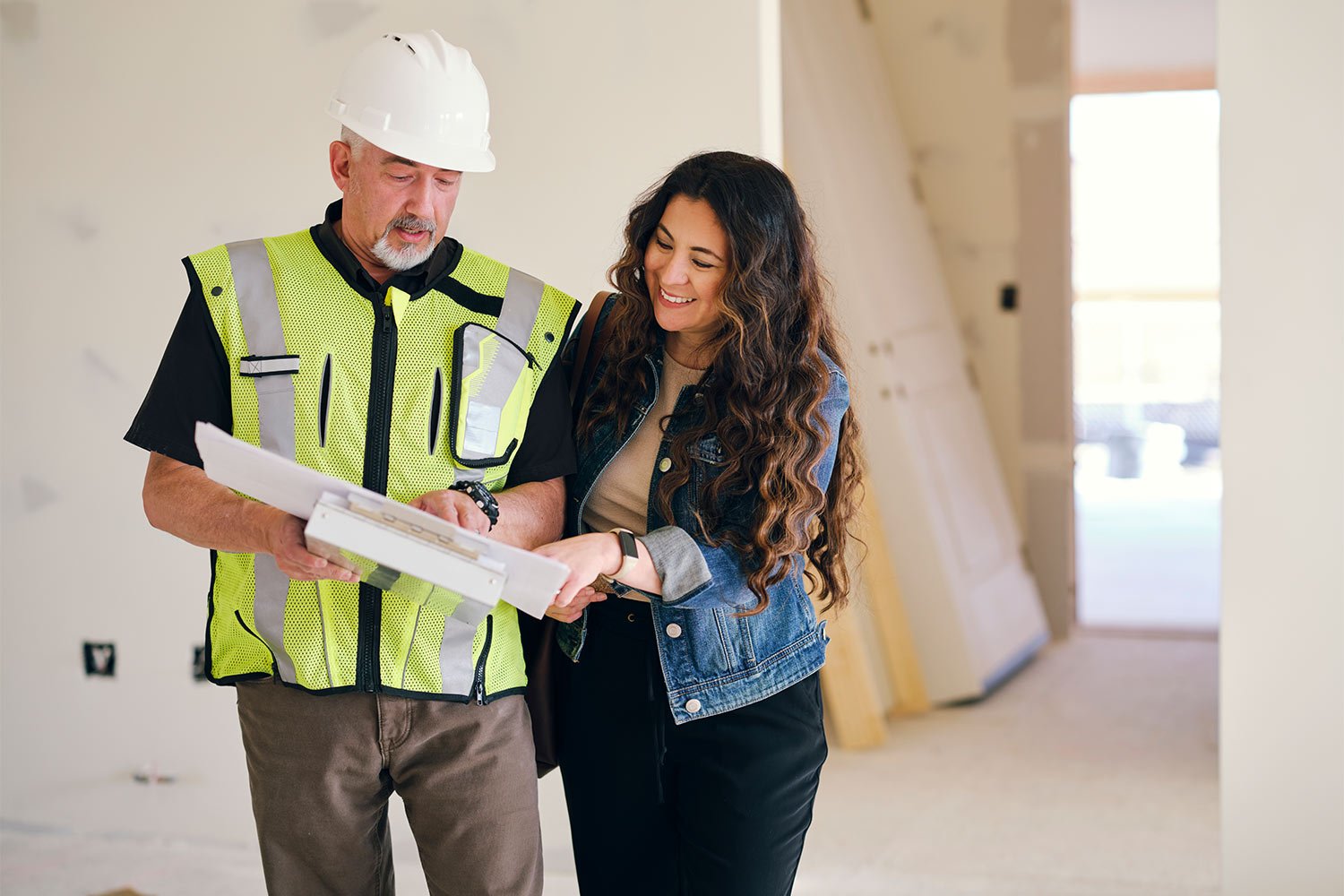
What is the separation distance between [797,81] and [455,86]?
110 inches

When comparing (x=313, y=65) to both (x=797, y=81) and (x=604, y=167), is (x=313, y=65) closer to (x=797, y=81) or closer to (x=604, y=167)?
(x=604, y=167)

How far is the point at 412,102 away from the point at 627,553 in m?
0.70

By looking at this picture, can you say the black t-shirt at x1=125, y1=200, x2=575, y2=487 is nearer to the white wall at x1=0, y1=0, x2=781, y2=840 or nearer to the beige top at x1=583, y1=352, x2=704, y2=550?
the beige top at x1=583, y1=352, x2=704, y2=550

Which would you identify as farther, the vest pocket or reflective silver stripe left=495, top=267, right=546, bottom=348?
Result: reflective silver stripe left=495, top=267, right=546, bottom=348

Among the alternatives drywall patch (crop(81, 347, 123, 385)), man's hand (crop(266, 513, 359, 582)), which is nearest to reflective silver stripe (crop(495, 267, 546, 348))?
man's hand (crop(266, 513, 359, 582))

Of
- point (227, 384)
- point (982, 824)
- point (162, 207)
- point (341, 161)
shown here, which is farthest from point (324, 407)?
point (982, 824)

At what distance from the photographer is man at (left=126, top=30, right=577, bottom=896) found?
1832 mm

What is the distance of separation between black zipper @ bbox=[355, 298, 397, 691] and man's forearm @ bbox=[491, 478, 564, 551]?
0.18m

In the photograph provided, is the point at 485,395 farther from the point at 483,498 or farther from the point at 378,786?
the point at 378,786

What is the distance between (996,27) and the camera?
543 centimetres

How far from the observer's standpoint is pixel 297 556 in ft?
5.37

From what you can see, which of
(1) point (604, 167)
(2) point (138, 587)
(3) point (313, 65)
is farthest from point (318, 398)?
(2) point (138, 587)

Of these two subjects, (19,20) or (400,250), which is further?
(19,20)

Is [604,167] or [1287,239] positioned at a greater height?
[604,167]
